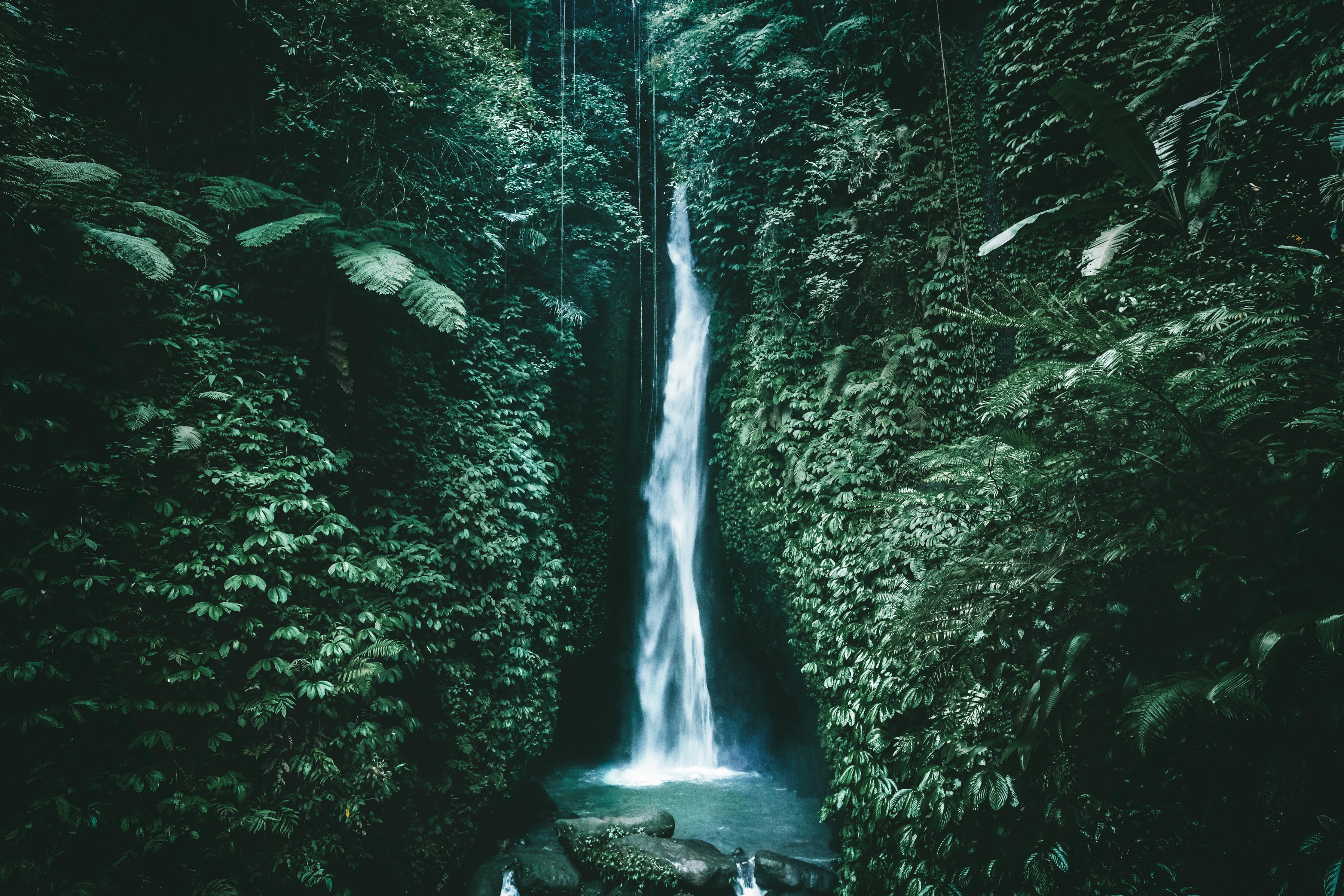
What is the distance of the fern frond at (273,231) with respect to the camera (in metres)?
5.53

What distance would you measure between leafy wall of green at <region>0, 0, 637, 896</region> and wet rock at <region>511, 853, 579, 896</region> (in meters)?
0.72

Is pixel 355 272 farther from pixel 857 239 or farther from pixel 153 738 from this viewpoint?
pixel 857 239

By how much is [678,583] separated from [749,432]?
420 cm

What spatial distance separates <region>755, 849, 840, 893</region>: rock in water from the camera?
6.57 m

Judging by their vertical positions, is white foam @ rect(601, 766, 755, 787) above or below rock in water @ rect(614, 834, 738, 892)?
below

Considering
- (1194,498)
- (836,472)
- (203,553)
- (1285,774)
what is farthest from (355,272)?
(1285,774)

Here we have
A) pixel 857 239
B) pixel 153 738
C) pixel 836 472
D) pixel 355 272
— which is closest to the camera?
pixel 153 738

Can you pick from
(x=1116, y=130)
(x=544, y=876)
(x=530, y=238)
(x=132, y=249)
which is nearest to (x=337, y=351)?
(x=132, y=249)

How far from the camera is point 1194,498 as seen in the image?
9.06 ft

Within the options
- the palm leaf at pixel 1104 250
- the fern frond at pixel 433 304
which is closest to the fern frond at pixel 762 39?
the fern frond at pixel 433 304

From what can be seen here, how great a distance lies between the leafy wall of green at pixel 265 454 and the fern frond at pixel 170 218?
0.12m

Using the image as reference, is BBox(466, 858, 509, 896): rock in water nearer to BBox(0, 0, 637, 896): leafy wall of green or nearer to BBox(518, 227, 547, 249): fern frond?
BBox(0, 0, 637, 896): leafy wall of green

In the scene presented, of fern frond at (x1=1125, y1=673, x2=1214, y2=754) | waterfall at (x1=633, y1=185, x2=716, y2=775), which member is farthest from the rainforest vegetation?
waterfall at (x1=633, y1=185, x2=716, y2=775)

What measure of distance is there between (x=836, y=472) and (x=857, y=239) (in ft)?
10.2
